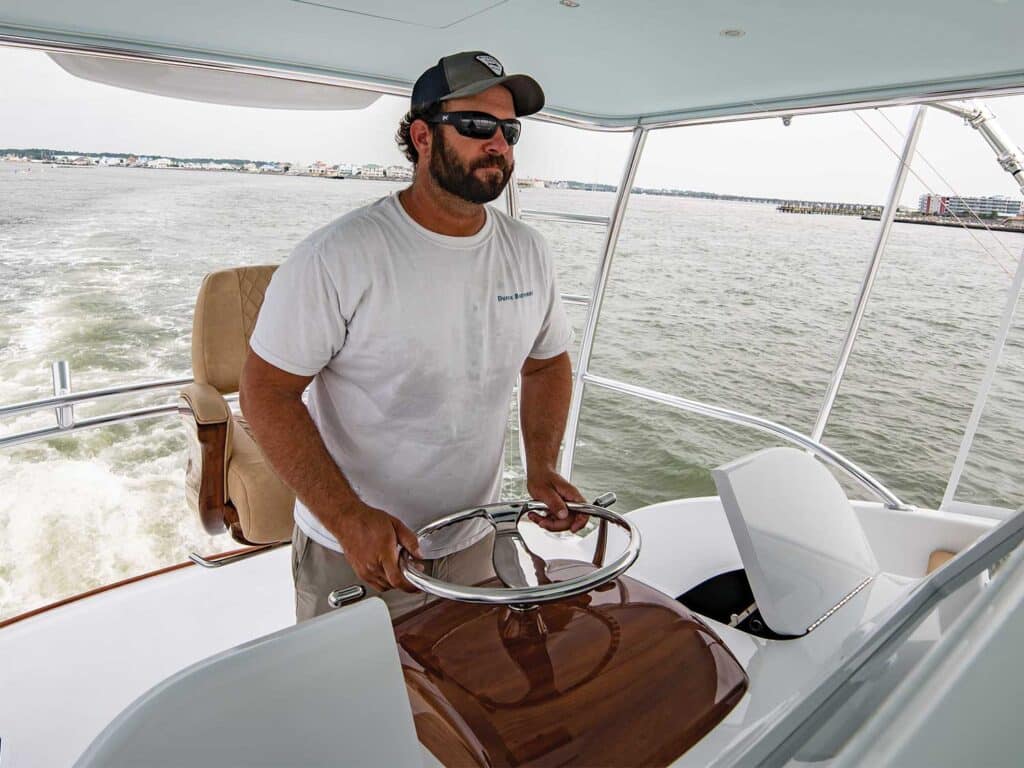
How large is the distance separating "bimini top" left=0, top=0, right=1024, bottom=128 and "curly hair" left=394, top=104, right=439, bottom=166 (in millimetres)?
262

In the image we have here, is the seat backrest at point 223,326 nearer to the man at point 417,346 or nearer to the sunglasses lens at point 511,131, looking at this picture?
the man at point 417,346

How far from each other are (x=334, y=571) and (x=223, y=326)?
62.1 inches

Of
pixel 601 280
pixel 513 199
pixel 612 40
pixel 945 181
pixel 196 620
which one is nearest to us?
pixel 612 40

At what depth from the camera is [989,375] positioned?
64.2 inches

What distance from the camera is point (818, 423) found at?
10.6 feet

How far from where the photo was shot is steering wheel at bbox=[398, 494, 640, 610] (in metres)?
0.83

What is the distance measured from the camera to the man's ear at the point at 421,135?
4.73 feet

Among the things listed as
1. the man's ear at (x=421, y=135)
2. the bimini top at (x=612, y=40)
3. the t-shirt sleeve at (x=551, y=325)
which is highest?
the bimini top at (x=612, y=40)

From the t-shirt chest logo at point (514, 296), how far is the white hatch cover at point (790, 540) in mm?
555

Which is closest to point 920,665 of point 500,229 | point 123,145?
point 500,229

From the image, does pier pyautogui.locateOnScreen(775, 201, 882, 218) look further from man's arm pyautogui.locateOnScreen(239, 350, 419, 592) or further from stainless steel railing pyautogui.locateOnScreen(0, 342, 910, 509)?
man's arm pyautogui.locateOnScreen(239, 350, 419, 592)

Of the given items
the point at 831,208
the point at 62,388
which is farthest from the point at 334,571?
the point at 831,208

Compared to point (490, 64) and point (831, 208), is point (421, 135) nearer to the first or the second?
point (490, 64)

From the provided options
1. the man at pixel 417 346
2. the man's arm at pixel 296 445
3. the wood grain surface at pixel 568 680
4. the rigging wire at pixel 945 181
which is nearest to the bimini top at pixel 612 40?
the rigging wire at pixel 945 181
